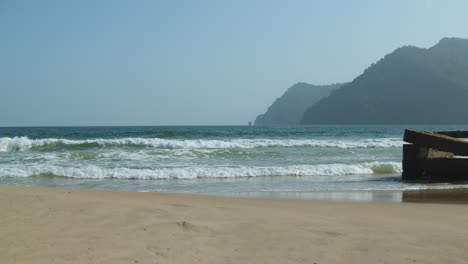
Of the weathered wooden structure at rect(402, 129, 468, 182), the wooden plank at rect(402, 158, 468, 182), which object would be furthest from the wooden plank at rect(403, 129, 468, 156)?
the wooden plank at rect(402, 158, 468, 182)

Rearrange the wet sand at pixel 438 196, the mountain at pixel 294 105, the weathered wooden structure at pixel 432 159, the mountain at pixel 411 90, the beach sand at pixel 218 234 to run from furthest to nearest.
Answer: the mountain at pixel 294 105 < the mountain at pixel 411 90 < the weathered wooden structure at pixel 432 159 < the wet sand at pixel 438 196 < the beach sand at pixel 218 234

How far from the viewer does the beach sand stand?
3.66m

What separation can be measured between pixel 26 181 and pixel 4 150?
43.8ft

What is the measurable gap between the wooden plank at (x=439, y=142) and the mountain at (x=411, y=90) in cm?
10519

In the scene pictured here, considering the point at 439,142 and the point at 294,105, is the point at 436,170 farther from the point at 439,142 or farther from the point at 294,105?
the point at 294,105

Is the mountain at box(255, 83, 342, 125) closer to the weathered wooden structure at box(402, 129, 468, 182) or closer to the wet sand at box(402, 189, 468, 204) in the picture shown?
the weathered wooden structure at box(402, 129, 468, 182)

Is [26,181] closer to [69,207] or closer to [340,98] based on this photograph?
[69,207]

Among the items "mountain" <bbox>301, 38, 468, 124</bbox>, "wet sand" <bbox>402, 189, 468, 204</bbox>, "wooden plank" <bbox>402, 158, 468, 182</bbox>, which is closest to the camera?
"wet sand" <bbox>402, 189, 468, 204</bbox>

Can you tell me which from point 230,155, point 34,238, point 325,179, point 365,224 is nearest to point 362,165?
point 325,179

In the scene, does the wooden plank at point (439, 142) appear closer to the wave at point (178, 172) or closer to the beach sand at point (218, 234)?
the beach sand at point (218, 234)

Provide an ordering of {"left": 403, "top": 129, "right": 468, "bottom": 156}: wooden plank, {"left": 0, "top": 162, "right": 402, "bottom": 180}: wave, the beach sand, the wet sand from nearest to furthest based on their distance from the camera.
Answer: the beach sand, the wet sand, {"left": 403, "top": 129, "right": 468, "bottom": 156}: wooden plank, {"left": 0, "top": 162, "right": 402, "bottom": 180}: wave

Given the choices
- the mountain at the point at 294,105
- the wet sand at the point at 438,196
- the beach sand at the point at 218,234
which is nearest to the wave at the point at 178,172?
the wet sand at the point at 438,196

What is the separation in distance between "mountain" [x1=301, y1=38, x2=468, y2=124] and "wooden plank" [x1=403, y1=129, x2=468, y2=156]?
105193mm

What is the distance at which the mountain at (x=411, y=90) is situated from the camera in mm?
106812
